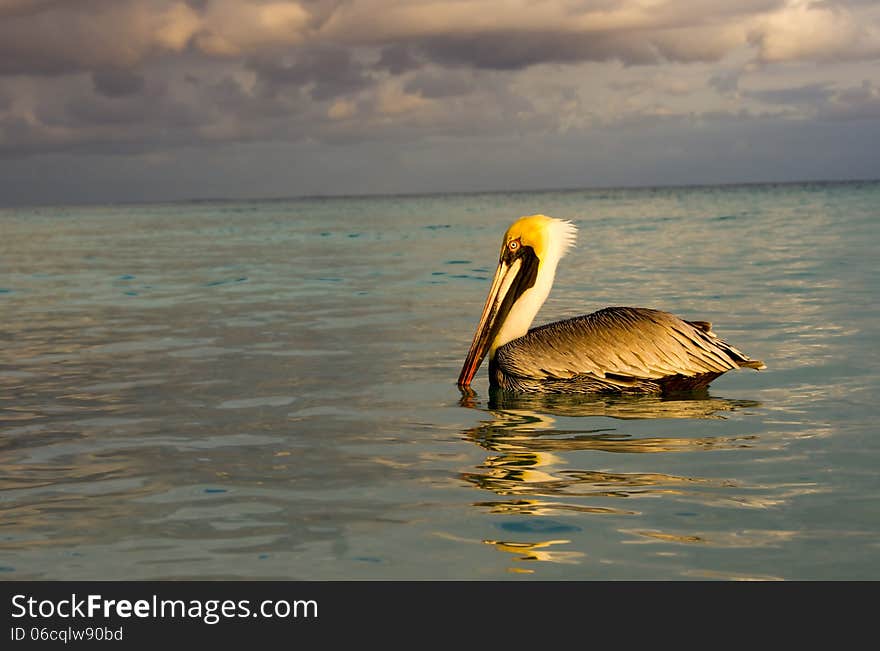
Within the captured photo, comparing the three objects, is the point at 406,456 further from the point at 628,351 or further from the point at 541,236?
the point at 541,236

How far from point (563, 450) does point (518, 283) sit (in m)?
2.38

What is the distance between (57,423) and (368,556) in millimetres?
3574

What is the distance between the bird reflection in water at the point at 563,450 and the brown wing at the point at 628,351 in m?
0.20

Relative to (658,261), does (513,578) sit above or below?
below

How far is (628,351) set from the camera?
7453 mm

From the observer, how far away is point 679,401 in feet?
24.4

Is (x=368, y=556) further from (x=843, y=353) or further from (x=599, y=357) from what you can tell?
(x=843, y=353)

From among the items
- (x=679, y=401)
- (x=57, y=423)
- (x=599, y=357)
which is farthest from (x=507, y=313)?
(x=57, y=423)

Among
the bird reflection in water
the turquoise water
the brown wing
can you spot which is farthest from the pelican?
the turquoise water

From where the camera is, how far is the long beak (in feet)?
26.4

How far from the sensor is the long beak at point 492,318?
8047 millimetres

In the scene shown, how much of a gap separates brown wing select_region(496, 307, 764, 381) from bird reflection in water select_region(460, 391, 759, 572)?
197 millimetres

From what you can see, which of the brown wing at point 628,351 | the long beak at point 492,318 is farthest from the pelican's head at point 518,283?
the brown wing at point 628,351
